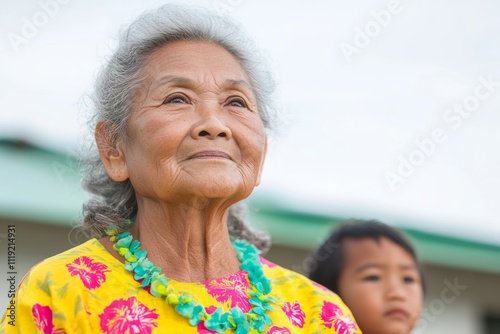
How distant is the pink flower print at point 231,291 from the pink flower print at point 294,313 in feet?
0.42

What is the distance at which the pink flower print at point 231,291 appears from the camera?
95.1 inches

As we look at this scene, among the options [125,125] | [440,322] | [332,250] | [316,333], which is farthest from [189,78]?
[440,322]

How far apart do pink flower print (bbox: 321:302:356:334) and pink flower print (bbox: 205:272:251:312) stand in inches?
9.6

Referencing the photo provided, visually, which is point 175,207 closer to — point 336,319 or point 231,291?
point 231,291

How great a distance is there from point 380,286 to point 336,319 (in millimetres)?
919

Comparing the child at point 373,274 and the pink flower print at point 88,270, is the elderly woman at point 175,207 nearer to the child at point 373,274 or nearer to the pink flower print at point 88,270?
the pink flower print at point 88,270

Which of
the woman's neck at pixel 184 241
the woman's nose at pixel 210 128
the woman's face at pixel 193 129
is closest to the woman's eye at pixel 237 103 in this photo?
the woman's face at pixel 193 129

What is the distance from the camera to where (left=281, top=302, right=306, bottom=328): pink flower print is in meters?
2.48

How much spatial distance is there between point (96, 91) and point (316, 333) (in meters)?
1.04

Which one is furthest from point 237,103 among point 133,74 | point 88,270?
point 88,270

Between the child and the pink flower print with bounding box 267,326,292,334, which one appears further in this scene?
the child

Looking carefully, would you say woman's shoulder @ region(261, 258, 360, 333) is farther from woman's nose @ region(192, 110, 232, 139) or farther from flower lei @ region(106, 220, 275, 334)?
woman's nose @ region(192, 110, 232, 139)

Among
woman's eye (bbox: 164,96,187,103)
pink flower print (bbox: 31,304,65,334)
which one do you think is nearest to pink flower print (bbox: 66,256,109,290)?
pink flower print (bbox: 31,304,65,334)

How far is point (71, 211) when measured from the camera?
510 centimetres
